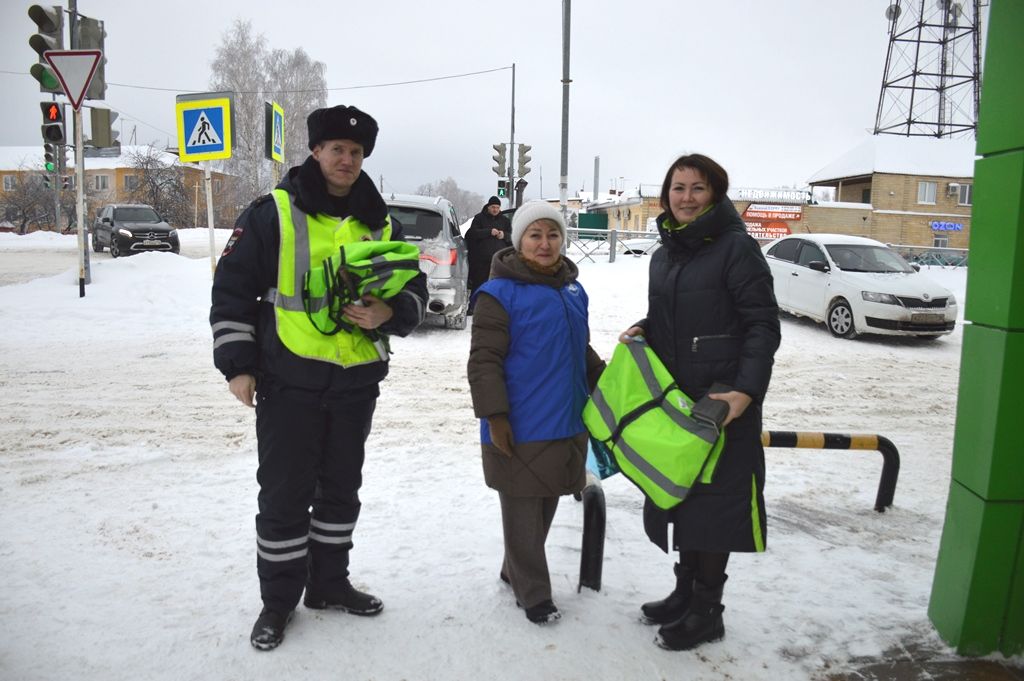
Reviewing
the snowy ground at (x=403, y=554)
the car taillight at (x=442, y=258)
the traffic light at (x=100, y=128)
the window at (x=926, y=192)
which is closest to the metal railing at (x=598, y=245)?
the car taillight at (x=442, y=258)

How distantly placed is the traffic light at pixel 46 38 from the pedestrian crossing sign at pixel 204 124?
1.67 metres

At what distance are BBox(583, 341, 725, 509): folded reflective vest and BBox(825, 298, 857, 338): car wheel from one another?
30.6 feet

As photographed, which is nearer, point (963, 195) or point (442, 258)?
point (442, 258)

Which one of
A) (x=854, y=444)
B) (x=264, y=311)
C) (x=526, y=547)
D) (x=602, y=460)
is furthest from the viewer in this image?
(x=854, y=444)

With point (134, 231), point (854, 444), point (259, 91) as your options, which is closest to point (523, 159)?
point (134, 231)

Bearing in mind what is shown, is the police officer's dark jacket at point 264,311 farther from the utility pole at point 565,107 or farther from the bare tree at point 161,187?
the bare tree at point 161,187

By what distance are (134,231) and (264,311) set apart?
23.1m

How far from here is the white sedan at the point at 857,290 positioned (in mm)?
10633

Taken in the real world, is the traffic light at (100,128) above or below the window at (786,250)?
above

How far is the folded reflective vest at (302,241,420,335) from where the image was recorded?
2.76m

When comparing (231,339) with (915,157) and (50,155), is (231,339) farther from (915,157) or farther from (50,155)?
(915,157)

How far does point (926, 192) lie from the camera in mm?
45000

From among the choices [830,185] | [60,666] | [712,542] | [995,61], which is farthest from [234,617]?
[830,185]

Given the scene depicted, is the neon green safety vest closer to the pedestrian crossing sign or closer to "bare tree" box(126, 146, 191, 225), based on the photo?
the pedestrian crossing sign
